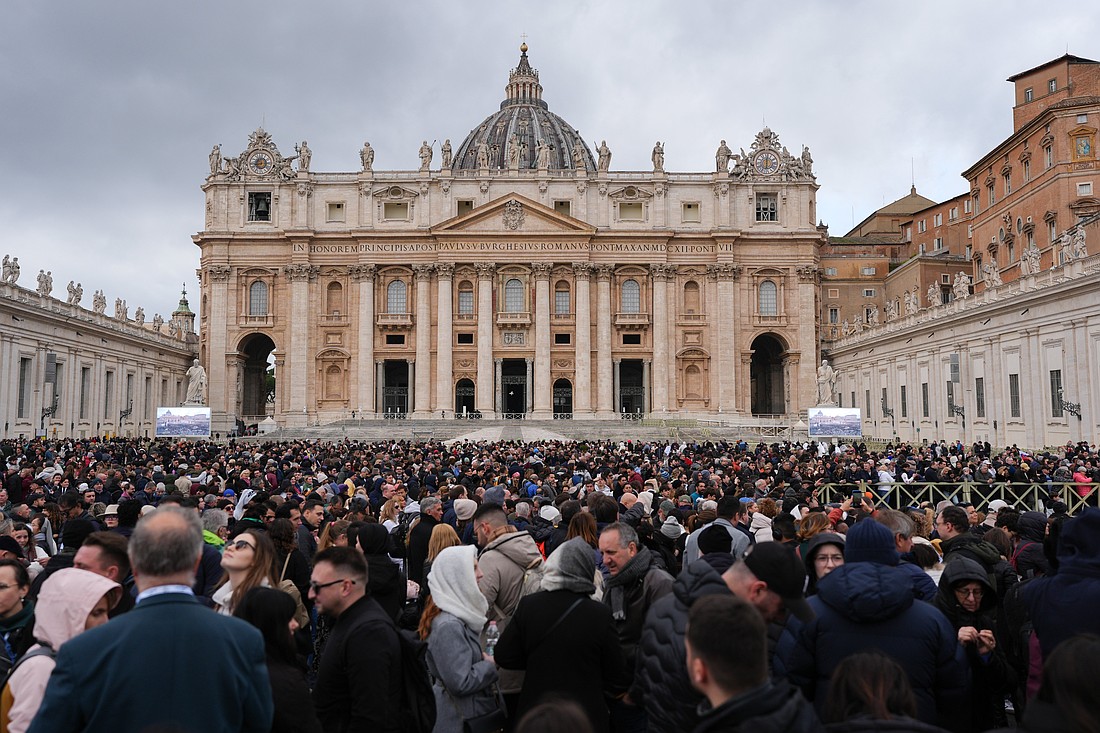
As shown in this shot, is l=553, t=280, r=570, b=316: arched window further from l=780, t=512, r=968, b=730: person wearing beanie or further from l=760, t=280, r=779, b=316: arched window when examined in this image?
l=780, t=512, r=968, b=730: person wearing beanie

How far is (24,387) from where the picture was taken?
3919cm

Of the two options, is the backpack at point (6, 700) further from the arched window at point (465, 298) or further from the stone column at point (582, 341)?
the arched window at point (465, 298)

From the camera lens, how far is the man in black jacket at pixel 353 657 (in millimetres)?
4371

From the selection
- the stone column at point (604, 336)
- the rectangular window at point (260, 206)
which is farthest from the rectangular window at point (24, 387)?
the stone column at point (604, 336)

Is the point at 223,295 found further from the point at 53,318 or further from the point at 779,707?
the point at 779,707

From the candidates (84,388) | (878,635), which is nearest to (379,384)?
(84,388)

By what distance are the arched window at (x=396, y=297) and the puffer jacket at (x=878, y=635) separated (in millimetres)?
58715

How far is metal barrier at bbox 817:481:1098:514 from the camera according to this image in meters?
16.6

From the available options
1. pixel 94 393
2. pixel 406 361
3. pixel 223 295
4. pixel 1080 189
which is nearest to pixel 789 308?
pixel 1080 189

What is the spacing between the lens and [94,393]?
152 ft

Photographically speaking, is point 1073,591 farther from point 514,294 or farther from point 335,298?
point 335,298

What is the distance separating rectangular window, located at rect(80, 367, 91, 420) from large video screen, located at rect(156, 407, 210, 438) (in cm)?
1382

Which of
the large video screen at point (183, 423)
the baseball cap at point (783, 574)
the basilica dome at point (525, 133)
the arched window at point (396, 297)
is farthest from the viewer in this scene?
the basilica dome at point (525, 133)

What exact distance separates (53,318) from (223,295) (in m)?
19.7
